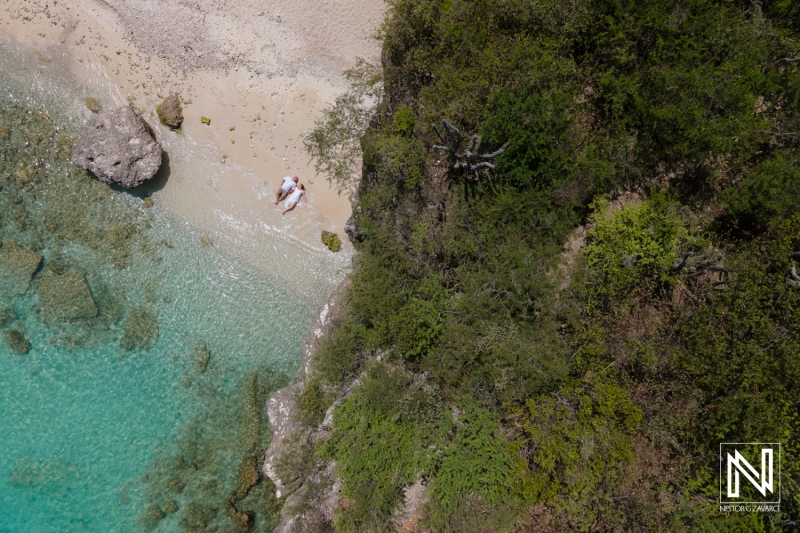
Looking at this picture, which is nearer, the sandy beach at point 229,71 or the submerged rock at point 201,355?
the sandy beach at point 229,71

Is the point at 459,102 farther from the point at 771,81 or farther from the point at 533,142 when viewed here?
the point at 771,81

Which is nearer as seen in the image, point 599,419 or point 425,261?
point 599,419

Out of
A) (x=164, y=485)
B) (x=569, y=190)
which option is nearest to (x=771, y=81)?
(x=569, y=190)

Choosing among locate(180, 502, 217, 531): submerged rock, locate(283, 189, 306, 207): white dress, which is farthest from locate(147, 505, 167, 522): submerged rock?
locate(283, 189, 306, 207): white dress

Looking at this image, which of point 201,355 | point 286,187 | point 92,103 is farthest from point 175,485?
point 92,103

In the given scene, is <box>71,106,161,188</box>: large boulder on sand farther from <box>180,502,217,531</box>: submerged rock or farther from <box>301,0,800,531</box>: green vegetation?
<box>180,502,217,531</box>: submerged rock

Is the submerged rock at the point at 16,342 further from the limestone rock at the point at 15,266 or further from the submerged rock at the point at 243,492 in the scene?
the submerged rock at the point at 243,492

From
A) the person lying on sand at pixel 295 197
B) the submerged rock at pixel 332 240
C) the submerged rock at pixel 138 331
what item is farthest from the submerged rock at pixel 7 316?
the submerged rock at pixel 332 240
